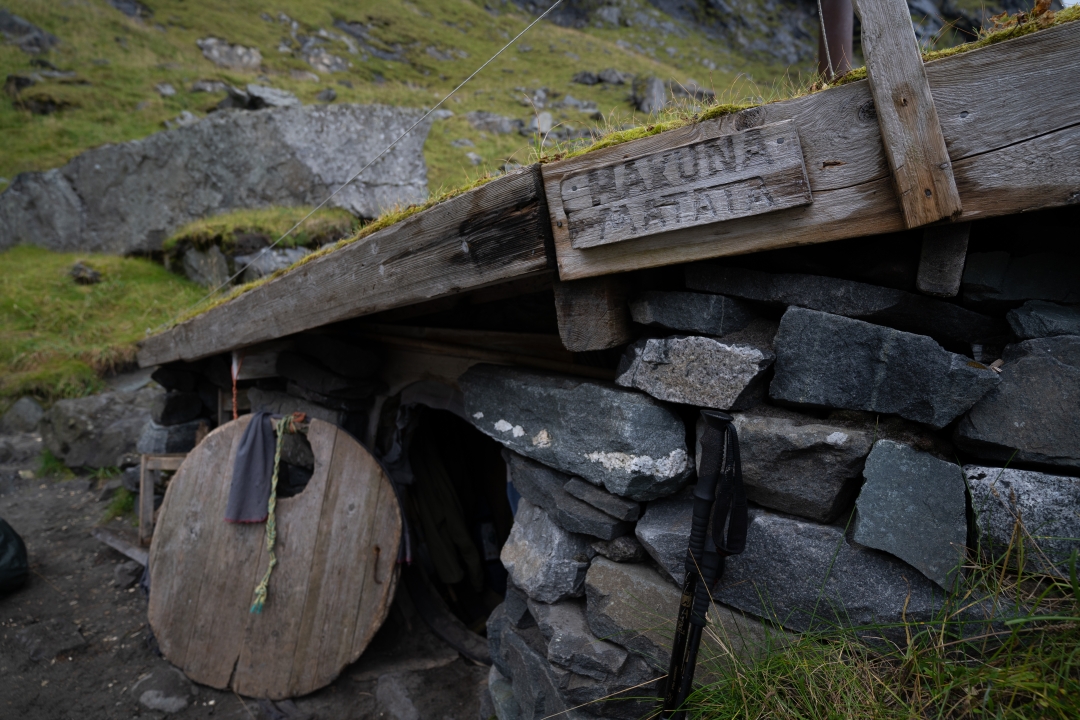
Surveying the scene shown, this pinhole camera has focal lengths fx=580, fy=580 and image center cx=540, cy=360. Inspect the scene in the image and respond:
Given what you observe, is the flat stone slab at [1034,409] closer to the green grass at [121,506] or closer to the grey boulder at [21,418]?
the green grass at [121,506]

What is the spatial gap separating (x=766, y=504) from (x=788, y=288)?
675 mm

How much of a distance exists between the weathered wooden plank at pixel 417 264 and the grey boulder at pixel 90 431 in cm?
428

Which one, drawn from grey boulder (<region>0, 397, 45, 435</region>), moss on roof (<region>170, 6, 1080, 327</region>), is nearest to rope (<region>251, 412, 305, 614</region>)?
moss on roof (<region>170, 6, 1080, 327</region>)

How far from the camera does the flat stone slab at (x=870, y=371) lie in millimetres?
1506

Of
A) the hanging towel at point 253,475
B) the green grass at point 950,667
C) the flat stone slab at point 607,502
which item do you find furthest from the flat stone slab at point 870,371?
the hanging towel at point 253,475

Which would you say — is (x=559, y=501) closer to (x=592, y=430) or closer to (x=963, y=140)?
(x=592, y=430)

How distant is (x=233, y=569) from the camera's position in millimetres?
3496

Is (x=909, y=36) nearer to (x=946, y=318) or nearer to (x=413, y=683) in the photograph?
(x=946, y=318)

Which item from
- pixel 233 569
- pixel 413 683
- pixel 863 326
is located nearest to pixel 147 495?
pixel 233 569

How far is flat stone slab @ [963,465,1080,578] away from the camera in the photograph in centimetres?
140

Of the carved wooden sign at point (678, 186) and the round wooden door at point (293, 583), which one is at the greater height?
the carved wooden sign at point (678, 186)

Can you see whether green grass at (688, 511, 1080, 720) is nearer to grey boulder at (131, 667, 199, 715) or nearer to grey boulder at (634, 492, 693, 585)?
grey boulder at (634, 492, 693, 585)

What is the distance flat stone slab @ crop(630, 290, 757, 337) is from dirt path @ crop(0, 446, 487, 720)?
Result: 273 centimetres

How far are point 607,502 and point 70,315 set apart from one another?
971 centimetres
